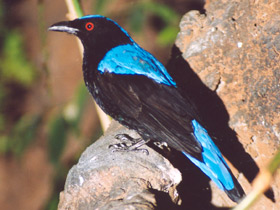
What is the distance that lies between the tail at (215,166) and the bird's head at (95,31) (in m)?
1.06

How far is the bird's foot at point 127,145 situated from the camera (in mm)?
2676

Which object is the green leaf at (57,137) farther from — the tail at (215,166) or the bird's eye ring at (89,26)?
the tail at (215,166)

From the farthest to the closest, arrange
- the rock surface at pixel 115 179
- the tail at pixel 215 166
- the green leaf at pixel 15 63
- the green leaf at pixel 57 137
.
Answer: the green leaf at pixel 15 63 → the green leaf at pixel 57 137 → the tail at pixel 215 166 → the rock surface at pixel 115 179

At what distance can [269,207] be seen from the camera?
2.83 m

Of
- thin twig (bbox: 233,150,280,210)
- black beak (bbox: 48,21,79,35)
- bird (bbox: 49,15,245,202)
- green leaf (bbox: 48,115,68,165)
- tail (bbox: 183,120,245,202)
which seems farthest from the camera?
green leaf (bbox: 48,115,68,165)

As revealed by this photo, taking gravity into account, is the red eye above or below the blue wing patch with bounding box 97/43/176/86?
above

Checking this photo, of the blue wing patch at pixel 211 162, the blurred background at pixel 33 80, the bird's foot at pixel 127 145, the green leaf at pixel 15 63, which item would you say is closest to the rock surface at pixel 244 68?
the blue wing patch at pixel 211 162

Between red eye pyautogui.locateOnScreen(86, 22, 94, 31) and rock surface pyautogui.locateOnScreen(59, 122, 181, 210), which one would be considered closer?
rock surface pyautogui.locateOnScreen(59, 122, 181, 210)

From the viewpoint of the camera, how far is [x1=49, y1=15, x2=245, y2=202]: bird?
9.00 feet

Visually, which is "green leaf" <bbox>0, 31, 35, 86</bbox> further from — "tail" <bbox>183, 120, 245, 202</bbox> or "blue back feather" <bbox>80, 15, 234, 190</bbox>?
"tail" <bbox>183, 120, 245, 202</bbox>

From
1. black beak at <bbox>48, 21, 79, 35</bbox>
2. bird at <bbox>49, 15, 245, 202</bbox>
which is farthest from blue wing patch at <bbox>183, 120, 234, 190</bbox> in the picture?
black beak at <bbox>48, 21, 79, 35</bbox>

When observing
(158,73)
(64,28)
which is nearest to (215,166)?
(158,73)

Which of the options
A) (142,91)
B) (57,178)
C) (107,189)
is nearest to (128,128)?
(142,91)

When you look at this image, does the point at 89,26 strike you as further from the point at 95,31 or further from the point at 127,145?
A: the point at 127,145
